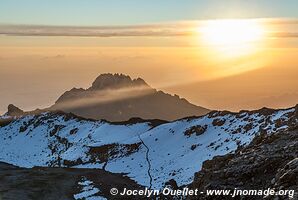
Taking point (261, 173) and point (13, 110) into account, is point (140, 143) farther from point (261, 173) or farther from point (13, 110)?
point (13, 110)

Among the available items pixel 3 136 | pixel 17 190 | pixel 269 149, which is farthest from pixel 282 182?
pixel 3 136

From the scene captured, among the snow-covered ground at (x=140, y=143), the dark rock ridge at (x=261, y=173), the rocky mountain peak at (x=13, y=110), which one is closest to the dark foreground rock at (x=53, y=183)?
the snow-covered ground at (x=140, y=143)

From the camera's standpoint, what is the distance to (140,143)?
87688mm

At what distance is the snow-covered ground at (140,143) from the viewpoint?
70.2 metres

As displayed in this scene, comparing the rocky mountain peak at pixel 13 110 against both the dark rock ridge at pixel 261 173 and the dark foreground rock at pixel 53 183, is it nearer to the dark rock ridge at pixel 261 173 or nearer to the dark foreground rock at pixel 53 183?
the dark foreground rock at pixel 53 183

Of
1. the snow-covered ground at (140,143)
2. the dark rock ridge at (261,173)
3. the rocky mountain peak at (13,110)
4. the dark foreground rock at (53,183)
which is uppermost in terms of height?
the rocky mountain peak at (13,110)

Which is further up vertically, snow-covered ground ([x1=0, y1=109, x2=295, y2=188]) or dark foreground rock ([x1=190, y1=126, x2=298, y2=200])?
snow-covered ground ([x1=0, y1=109, x2=295, y2=188])

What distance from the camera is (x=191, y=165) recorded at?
67.9 meters

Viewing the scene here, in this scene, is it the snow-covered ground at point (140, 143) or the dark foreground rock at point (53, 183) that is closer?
the dark foreground rock at point (53, 183)

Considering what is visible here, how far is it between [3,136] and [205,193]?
110m

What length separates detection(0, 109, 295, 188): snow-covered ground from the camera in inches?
2763

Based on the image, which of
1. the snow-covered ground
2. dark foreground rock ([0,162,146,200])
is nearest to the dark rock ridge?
dark foreground rock ([0,162,146,200])

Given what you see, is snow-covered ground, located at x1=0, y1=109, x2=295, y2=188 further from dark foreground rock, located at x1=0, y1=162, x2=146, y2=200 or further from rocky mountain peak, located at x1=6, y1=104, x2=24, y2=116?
rocky mountain peak, located at x1=6, y1=104, x2=24, y2=116

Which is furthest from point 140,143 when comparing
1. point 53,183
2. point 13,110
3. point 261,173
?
point 13,110
